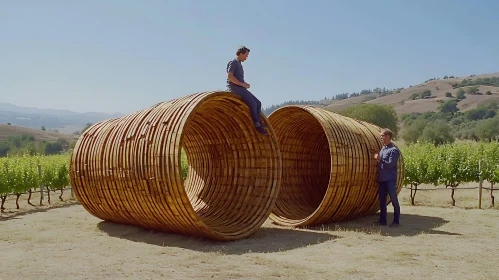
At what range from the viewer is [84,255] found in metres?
7.05

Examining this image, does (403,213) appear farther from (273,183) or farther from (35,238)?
(35,238)

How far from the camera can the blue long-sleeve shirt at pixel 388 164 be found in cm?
910

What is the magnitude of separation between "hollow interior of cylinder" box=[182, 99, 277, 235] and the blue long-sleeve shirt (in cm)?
205

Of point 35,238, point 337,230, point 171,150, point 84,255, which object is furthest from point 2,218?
point 337,230

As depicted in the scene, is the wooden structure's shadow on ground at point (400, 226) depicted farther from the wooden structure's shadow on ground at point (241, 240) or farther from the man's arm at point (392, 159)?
the man's arm at point (392, 159)

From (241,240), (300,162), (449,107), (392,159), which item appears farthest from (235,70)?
(449,107)

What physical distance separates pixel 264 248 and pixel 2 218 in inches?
318

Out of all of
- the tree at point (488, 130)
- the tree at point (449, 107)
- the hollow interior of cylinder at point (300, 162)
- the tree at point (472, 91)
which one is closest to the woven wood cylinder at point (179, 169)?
the hollow interior of cylinder at point (300, 162)

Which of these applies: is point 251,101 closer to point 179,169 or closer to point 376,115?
point 179,169

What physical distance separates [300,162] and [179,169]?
4650 millimetres

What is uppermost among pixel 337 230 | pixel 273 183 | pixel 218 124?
pixel 218 124

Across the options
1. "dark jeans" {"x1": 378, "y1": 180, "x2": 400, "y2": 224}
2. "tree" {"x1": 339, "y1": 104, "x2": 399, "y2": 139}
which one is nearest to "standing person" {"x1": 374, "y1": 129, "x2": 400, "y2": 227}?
"dark jeans" {"x1": 378, "y1": 180, "x2": 400, "y2": 224}

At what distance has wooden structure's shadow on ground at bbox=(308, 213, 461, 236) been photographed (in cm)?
859

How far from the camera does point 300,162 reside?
1116 centimetres
